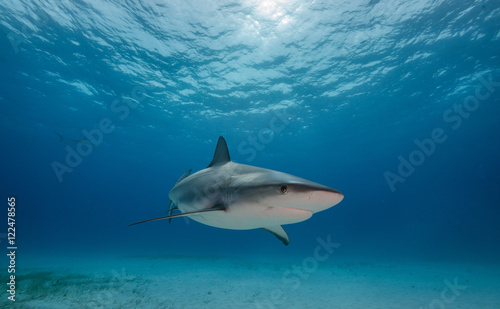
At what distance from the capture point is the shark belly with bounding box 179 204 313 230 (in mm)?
2402

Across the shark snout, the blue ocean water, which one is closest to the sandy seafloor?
the shark snout

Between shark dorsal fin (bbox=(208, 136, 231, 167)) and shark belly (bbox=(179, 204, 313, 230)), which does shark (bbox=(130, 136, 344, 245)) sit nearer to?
shark belly (bbox=(179, 204, 313, 230))

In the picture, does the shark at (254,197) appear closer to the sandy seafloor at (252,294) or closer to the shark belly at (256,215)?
the shark belly at (256,215)

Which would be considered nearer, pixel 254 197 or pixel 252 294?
pixel 254 197

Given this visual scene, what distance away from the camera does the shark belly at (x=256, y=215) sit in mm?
2402

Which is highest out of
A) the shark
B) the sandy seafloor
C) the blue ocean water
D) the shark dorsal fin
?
the blue ocean water

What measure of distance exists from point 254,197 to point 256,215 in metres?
0.27

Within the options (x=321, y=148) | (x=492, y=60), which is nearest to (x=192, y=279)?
(x=492, y=60)

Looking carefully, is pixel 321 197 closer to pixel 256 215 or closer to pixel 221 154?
pixel 256 215

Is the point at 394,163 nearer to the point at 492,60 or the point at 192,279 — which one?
the point at 492,60

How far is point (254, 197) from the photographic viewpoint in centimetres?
253

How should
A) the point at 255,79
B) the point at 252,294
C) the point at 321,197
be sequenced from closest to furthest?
the point at 321,197
the point at 252,294
the point at 255,79

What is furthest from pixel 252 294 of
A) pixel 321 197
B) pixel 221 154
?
pixel 321 197

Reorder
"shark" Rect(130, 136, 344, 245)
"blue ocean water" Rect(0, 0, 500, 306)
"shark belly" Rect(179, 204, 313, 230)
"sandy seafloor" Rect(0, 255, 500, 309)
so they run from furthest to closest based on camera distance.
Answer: "blue ocean water" Rect(0, 0, 500, 306), "sandy seafloor" Rect(0, 255, 500, 309), "shark belly" Rect(179, 204, 313, 230), "shark" Rect(130, 136, 344, 245)
